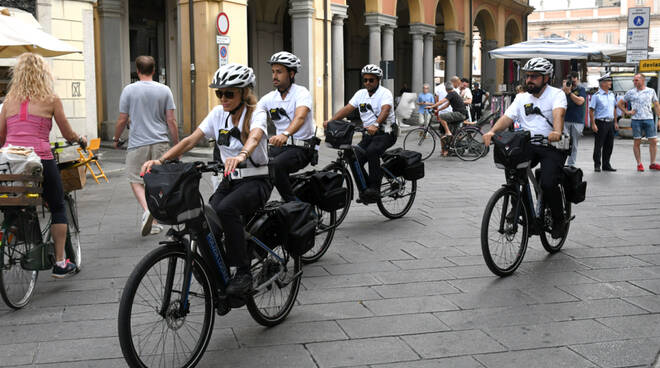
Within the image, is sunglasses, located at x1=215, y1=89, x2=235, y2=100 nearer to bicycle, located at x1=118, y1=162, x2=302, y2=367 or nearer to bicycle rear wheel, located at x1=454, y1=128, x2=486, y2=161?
bicycle, located at x1=118, y1=162, x2=302, y2=367

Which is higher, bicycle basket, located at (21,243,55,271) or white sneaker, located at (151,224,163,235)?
bicycle basket, located at (21,243,55,271)

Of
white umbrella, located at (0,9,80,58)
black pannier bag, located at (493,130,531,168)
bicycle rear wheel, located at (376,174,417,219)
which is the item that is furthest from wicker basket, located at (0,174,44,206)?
white umbrella, located at (0,9,80,58)

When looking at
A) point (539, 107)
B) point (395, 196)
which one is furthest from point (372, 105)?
point (539, 107)

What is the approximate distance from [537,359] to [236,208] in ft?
5.85

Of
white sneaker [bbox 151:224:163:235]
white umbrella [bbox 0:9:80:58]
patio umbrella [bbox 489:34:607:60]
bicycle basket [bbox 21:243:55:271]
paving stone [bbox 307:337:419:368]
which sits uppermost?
patio umbrella [bbox 489:34:607:60]

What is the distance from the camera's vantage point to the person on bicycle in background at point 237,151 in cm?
393

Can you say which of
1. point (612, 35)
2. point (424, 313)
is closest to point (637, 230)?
point (424, 313)

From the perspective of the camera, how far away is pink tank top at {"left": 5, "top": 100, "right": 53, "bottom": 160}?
500 cm

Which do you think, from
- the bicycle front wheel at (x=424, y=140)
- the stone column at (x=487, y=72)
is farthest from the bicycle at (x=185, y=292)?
the stone column at (x=487, y=72)

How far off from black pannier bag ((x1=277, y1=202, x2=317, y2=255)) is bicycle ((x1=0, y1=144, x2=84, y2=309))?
170 cm

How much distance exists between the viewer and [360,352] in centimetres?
385

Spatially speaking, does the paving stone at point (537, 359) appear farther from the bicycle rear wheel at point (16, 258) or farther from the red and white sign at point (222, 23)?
the red and white sign at point (222, 23)

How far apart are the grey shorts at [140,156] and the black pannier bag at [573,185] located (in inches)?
152

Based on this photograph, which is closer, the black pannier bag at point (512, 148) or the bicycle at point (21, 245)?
the bicycle at point (21, 245)
